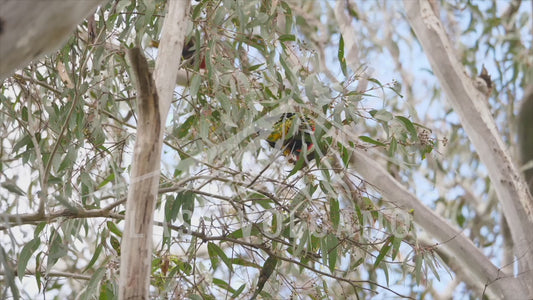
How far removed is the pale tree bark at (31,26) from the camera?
2.75ft

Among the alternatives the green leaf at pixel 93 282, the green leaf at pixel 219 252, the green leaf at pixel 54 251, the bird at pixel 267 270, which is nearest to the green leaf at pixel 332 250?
the bird at pixel 267 270

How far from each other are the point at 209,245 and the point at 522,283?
1271 mm

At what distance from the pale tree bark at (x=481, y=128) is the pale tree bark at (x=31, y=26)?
6.32 ft

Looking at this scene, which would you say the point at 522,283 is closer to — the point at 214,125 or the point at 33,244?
the point at 214,125

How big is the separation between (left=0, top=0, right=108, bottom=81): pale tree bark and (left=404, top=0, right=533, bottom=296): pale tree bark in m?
1.93

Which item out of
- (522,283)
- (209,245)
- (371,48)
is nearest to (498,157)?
(522,283)

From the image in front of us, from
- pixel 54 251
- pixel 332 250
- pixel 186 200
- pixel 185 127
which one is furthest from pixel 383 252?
pixel 54 251

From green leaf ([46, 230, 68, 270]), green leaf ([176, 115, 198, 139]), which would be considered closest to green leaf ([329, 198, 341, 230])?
green leaf ([176, 115, 198, 139])

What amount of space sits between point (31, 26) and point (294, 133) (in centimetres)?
85

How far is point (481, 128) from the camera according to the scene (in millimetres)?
2588

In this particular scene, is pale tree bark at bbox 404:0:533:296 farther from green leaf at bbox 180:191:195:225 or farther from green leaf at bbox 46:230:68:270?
green leaf at bbox 46:230:68:270

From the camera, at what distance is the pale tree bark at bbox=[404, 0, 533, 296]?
245cm

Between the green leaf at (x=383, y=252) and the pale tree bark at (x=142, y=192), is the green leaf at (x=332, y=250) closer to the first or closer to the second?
the green leaf at (x=383, y=252)

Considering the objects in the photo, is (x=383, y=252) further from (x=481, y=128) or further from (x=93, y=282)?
A: (x=481, y=128)
